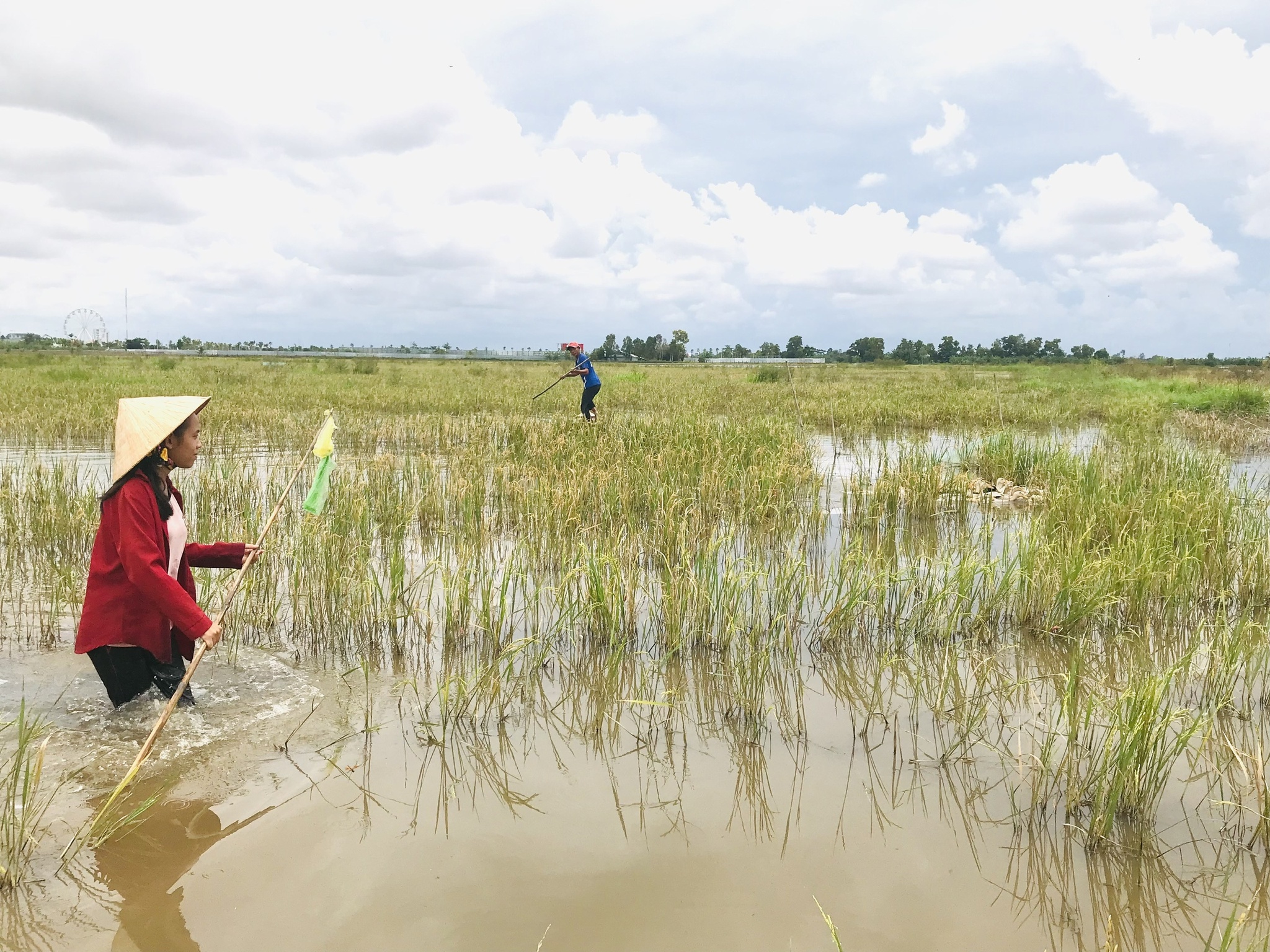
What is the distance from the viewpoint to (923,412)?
15969mm

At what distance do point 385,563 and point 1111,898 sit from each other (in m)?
3.88

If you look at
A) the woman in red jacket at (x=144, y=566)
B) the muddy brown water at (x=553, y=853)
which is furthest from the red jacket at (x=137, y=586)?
the muddy brown water at (x=553, y=853)

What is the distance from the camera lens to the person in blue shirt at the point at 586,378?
12922mm

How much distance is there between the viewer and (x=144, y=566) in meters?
2.91

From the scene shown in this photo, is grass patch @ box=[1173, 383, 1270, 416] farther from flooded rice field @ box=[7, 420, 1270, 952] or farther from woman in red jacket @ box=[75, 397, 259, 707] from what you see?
woman in red jacket @ box=[75, 397, 259, 707]

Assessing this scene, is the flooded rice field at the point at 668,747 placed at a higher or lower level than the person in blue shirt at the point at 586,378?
lower

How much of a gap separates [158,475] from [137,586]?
43 cm

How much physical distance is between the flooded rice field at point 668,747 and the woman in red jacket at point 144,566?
254 millimetres

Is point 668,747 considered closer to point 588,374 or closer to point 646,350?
point 588,374

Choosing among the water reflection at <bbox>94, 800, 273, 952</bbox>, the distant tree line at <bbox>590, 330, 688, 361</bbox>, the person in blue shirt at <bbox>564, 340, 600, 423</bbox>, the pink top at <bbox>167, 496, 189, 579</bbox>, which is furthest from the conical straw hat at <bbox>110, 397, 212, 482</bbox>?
the distant tree line at <bbox>590, 330, 688, 361</bbox>

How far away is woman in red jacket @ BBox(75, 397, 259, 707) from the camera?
2.93 metres

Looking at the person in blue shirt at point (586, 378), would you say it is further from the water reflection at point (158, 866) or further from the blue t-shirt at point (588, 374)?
the water reflection at point (158, 866)

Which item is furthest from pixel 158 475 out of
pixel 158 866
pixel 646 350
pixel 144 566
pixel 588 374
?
pixel 646 350

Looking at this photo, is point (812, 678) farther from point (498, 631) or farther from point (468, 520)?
point (468, 520)
